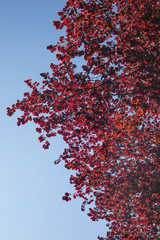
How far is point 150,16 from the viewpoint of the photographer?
6.92 m

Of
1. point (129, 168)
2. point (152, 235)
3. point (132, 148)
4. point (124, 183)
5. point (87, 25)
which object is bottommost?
point (152, 235)

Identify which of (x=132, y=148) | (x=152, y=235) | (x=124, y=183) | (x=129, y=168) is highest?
(x=132, y=148)

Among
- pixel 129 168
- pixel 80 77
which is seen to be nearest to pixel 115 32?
pixel 80 77

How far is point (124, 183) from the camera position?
13.9 m

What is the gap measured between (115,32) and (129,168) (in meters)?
9.77

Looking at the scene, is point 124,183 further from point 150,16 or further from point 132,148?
point 150,16

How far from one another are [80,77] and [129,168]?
8.60 m

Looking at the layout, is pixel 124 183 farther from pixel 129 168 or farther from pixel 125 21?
pixel 125 21

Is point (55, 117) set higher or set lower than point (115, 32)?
lower

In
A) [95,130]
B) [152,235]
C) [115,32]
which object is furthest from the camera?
[152,235]

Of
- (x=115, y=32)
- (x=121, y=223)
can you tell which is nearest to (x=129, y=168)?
(x=121, y=223)

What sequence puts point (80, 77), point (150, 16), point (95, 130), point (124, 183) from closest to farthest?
point (150, 16) < point (80, 77) < point (95, 130) < point (124, 183)

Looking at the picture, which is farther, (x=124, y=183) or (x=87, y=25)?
(x=124, y=183)

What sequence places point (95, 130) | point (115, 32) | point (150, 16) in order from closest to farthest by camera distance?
point (150, 16), point (115, 32), point (95, 130)
